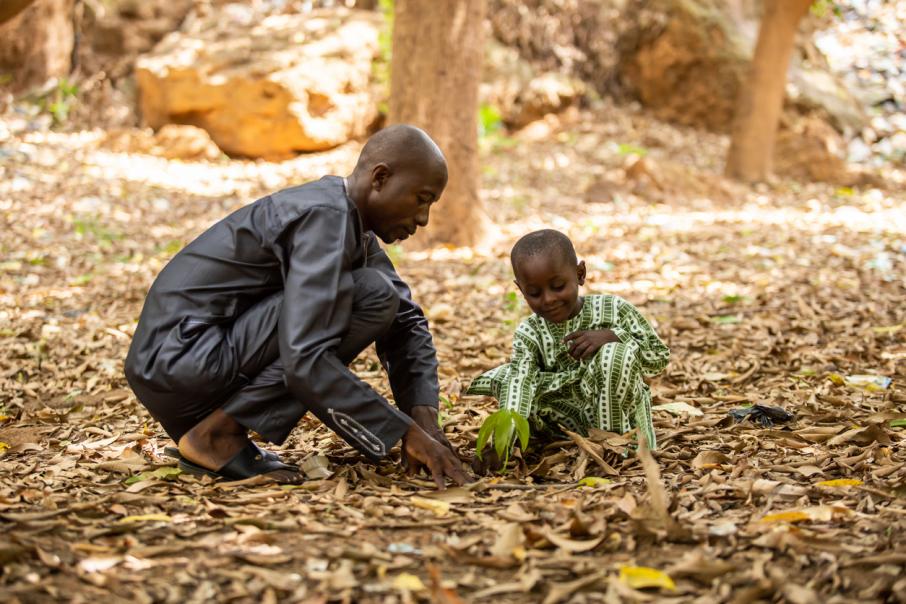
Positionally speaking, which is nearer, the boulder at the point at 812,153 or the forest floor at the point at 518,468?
the forest floor at the point at 518,468

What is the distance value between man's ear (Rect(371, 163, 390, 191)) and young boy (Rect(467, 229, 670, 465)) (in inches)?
20.5

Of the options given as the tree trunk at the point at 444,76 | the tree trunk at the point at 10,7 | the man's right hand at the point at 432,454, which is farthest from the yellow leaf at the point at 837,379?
the tree trunk at the point at 10,7

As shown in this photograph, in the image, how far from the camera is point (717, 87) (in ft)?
41.9

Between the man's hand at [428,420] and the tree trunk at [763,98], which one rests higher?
the tree trunk at [763,98]

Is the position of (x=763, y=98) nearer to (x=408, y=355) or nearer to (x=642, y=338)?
(x=642, y=338)

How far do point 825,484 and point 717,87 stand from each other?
11.0m

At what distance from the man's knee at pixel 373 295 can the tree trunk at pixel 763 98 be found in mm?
8419

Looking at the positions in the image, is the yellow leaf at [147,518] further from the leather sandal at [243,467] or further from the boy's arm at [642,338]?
the boy's arm at [642,338]

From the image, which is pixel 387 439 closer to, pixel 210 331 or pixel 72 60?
pixel 210 331

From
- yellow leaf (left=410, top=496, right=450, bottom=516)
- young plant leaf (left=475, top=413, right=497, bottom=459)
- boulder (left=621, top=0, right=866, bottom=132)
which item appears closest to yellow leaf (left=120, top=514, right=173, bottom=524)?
yellow leaf (left=410, top=496, right=450, bottom=516)

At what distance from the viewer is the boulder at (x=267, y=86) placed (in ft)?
32.6

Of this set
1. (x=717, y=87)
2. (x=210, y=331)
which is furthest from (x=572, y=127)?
(x=210, y=331)

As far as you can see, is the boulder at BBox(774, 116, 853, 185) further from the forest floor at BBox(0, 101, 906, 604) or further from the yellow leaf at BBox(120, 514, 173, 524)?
the yellow leaf at BBox(120, 514, 173, 524)

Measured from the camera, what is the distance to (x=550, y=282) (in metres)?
3.10
